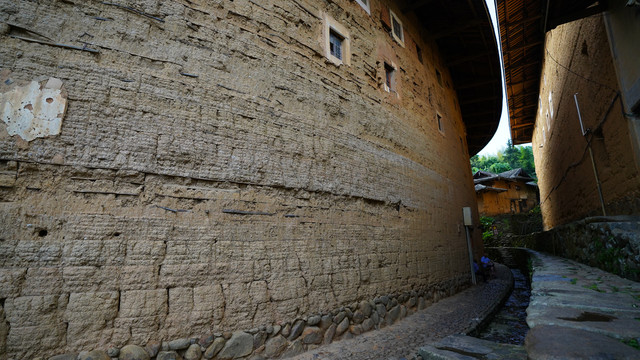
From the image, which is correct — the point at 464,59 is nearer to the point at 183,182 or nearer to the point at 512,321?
the point at 512,321

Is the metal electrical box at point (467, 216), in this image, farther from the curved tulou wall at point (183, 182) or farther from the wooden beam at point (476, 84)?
the wooden beam at point (476, 84)

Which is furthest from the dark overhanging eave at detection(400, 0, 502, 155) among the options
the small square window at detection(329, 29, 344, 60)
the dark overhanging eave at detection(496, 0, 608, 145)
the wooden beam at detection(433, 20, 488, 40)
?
the small square window at detection(329, 29, 344, 60)

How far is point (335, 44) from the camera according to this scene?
610 cm

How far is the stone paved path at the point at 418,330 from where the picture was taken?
4.14 metres

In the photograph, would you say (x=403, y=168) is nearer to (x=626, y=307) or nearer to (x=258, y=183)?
(x=258, y=183)

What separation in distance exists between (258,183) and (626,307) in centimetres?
368

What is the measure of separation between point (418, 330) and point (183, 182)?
14.4 ft

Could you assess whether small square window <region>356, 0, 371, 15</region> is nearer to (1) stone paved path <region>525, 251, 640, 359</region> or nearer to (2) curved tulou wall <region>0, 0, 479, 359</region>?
(2) curved tulou wall <region>0, 0, 479, 359</region>

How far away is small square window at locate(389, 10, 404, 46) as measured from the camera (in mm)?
8115

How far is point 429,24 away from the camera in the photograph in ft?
33.1

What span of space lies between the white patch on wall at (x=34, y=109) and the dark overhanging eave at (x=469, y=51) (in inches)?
331

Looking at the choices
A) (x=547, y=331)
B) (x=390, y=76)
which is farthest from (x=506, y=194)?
(x=547, y=331)

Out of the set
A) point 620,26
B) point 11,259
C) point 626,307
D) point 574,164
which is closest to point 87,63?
point 11,259

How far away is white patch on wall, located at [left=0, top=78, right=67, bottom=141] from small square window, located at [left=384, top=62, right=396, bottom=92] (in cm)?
608
